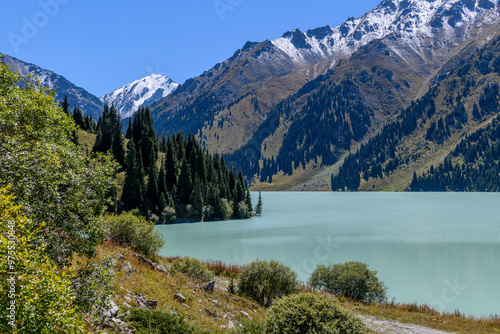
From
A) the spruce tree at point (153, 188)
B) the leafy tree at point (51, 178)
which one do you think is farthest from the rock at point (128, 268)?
the spruce tree at point (153, 188)

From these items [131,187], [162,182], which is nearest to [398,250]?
[162,182]

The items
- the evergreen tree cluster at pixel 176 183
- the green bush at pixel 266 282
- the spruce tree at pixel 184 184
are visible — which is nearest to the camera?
the green bush at pixel 266 282

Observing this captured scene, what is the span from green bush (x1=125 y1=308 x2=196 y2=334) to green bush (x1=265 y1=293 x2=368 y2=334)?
4041 mm

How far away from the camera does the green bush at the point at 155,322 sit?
14594mm

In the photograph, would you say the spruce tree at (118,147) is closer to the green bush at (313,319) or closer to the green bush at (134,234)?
the green bush at (134,234)

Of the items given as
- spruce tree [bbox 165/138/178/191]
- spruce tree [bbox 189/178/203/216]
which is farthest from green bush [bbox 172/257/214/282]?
spruce tree [bbox 165/138/178/191]

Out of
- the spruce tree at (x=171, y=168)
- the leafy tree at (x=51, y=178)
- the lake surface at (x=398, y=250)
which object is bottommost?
the lake surface at (x=398, y=250)

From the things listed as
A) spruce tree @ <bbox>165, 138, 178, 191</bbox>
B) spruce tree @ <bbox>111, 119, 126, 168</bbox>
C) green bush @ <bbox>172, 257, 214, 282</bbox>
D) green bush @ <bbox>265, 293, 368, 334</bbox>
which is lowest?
green bush @ <bbox>172, 257, 214, 282</bbox>

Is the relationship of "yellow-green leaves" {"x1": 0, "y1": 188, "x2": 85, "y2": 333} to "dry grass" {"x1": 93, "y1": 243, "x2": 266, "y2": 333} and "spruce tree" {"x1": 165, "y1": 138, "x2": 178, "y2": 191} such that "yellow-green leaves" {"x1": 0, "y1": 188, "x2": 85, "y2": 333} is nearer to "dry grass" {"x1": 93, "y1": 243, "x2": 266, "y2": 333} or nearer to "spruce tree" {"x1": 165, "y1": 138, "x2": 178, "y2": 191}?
"dry grass" {"x1": 93, "y1": 243, "x2": 266, "y2": 333}

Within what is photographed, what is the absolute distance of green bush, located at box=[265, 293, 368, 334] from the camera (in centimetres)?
1308

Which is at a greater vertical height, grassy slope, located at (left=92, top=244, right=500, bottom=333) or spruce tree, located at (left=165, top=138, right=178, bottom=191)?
spruce tree, located at (left=165, top=138, right=178, bottom=191)

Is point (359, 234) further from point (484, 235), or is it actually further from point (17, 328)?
point (17, 328)

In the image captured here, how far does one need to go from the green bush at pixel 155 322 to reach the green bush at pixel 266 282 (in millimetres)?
9771

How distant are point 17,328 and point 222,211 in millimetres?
118334
